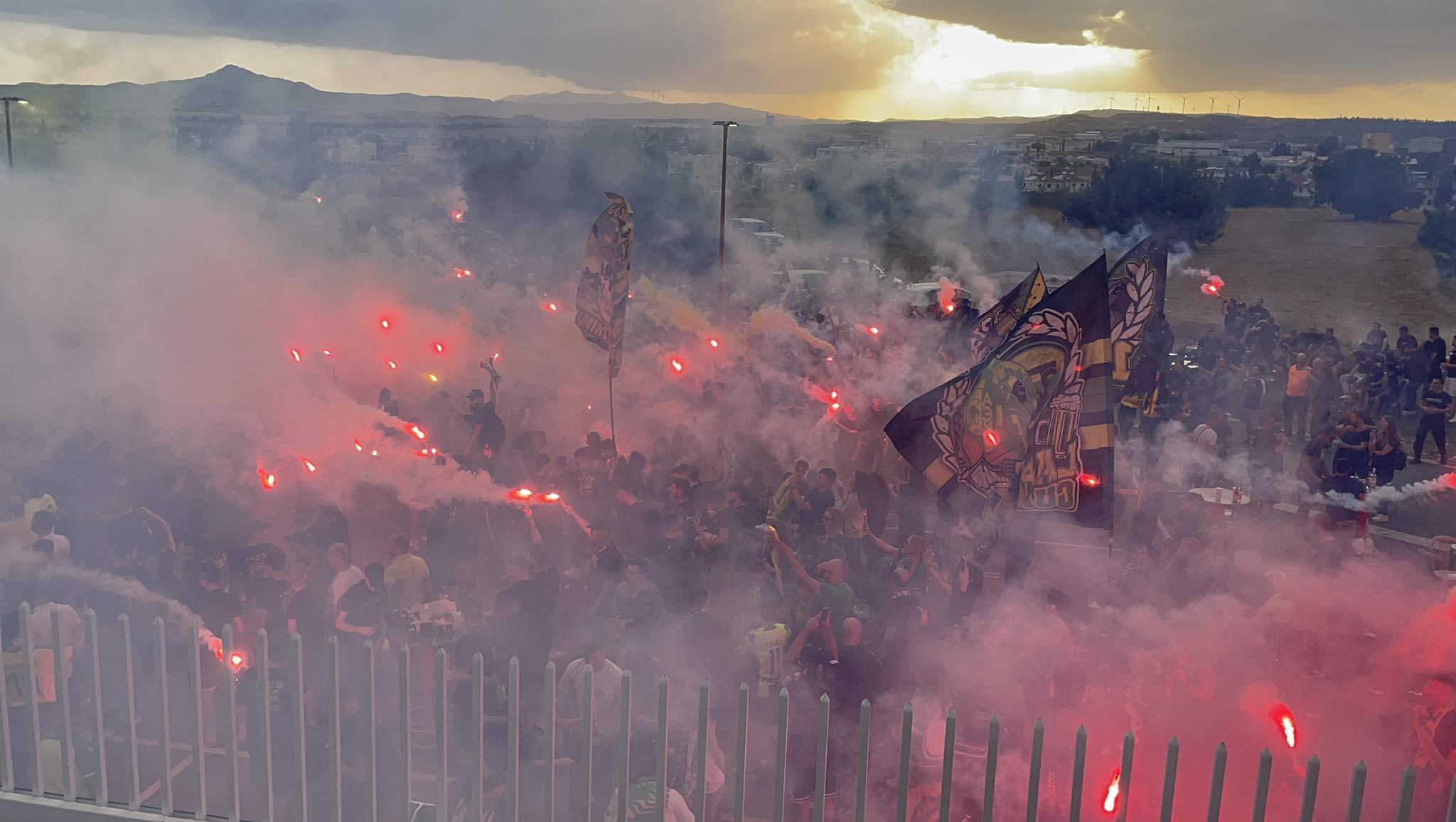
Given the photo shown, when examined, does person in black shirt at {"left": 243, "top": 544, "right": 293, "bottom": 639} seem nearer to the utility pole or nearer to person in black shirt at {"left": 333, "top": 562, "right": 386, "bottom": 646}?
person in black shirt at {"left": 333, "top": 562, "right": 386, "bottom": 646}

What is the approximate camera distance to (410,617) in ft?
18.4

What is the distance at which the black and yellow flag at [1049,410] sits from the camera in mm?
5598

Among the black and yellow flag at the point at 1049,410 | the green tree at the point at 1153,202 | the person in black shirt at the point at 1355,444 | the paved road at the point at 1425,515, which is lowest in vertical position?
the paved road at the point at 1425,515

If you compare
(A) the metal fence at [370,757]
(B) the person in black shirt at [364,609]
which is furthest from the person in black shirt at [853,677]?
(B) the person in black shirt at [364,609]

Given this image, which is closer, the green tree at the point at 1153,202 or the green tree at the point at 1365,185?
the green tree at the point at 1365,185

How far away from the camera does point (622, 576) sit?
225 inches

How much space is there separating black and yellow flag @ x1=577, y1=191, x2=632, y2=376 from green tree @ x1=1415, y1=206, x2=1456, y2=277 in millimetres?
23021

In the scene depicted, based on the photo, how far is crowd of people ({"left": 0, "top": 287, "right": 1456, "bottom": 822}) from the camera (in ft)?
15.7

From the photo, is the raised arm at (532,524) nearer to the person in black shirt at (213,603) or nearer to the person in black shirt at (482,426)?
the person in black shirt at (482,426)

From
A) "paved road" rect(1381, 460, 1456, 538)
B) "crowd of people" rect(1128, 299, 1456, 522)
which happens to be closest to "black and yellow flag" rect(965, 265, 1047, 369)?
"crowd of people" rect(1128, 299, 1456, 522)

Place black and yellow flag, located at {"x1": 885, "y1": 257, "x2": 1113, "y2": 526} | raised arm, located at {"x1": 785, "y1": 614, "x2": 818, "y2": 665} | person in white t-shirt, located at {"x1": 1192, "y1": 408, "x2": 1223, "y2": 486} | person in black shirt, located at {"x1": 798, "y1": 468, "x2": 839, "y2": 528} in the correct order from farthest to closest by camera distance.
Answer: person in white t-shirt, located at {"x1": 1192, "y1": 408, "x2": 1223, "y2": 486} < person in black shirt, located at {"x1": 798, "y1": 468, "x2": 839, "y2": 528} < black and yellow flag, located at {"x1": 885, "y1": 257, "x2": 1113, "y2": 526} < raised arm, located at {"x1": 785, "y1": 614, "x2": 818, "y2": 665}

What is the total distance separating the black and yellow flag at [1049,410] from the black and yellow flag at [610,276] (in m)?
3.69

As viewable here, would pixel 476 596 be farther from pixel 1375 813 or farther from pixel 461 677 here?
pixel 1375 813

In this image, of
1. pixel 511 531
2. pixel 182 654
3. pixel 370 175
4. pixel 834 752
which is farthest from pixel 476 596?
pixel 370 175
